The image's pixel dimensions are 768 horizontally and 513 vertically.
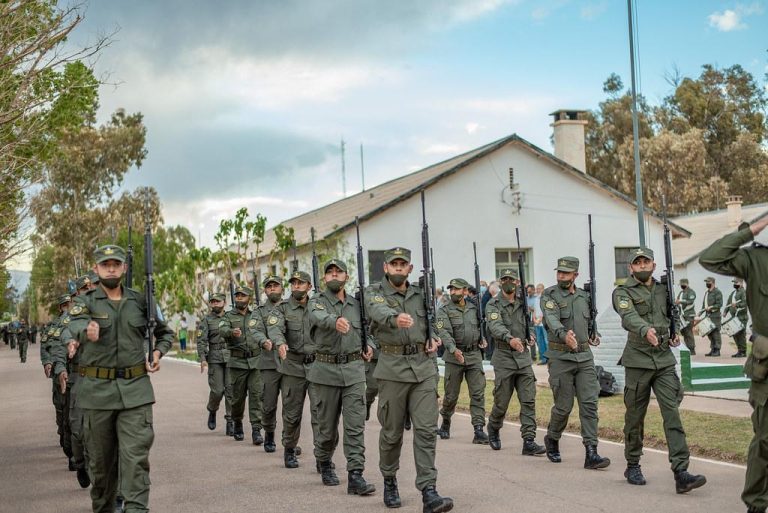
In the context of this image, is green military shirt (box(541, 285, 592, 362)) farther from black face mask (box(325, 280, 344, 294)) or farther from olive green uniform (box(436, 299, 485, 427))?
black face mask (box(325, 280, 344, 294))

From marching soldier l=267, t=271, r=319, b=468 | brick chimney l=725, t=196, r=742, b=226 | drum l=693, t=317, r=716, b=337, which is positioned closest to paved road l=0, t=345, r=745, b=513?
marching soldier l=267, t=271, r=319, b=468

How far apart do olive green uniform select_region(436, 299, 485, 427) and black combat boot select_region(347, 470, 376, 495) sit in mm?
3447

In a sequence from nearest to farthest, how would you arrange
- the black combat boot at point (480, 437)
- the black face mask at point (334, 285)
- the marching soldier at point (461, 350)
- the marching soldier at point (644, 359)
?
the marching soldier at point (644, 359) < the black face mask at point (334, 285) < the black combat boot at point (480, 437) < the marching soldier at point (461, 350)

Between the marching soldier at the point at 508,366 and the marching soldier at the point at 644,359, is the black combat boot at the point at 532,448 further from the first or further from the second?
the marching soldier at the point at 644,359

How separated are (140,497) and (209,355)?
7163mm

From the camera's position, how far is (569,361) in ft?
32.9

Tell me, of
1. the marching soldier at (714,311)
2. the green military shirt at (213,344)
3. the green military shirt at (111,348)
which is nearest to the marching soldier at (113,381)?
the green military shirt at (111,348)

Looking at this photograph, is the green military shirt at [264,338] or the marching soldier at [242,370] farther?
the marching soldier at [242,370]

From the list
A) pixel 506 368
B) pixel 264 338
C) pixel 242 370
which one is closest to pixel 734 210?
A: pixel 506 368

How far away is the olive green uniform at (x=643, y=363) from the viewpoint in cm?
864

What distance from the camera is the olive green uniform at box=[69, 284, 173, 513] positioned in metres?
7.17

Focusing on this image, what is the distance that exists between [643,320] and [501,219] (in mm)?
24490

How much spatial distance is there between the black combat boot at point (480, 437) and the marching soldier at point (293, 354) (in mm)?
2392

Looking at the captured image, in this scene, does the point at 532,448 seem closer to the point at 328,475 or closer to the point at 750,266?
the point at 328,475
